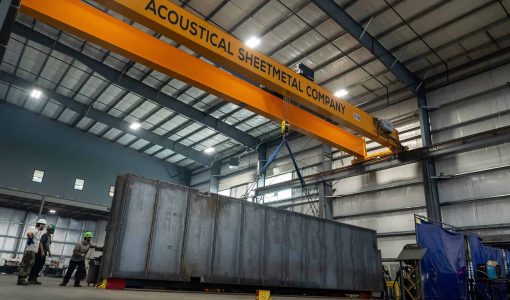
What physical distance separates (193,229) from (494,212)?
10220mm

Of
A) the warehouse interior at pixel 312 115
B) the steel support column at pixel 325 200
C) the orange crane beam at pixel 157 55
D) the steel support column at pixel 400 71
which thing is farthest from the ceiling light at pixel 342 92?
the orange crane beam at pixel 157 55

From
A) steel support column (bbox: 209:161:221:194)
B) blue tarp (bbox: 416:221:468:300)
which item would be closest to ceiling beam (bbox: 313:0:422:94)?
blue tarp (bbox: 416:221:468:300)

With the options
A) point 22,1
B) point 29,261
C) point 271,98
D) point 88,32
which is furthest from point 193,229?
point 22,1

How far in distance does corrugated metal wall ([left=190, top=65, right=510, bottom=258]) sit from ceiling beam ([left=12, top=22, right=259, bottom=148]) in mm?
5855

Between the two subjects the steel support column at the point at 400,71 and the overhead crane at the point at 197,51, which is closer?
the overhead crane at the point at 197,51

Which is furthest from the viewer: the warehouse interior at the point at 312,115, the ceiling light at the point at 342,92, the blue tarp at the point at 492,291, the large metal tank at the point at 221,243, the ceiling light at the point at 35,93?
the ceiling light at the point at 35,93

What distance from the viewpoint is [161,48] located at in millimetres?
8531

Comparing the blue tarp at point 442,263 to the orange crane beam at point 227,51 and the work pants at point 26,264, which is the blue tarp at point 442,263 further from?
the work pants at point 26,264

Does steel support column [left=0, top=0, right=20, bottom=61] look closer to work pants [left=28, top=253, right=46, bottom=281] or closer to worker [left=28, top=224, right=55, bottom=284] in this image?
worker [left=28, top=224, right=55, bottom=284]

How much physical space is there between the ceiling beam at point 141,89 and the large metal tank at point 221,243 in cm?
841

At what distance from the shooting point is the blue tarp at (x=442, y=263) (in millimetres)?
9352

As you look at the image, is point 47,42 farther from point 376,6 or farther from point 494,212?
point 494,212

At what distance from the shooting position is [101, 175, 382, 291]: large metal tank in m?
8.28

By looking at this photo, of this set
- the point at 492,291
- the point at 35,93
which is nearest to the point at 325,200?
the point at 492,291
